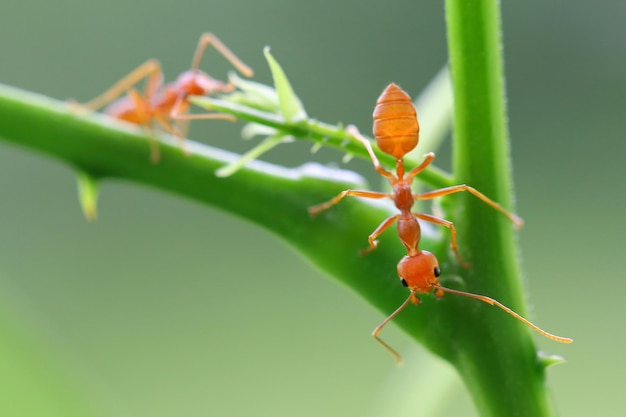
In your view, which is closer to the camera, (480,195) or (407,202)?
(480,195)

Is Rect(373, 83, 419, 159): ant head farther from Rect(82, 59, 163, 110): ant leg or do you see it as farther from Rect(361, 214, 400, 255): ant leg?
Rect(82, 59, 163, 110): ant leg

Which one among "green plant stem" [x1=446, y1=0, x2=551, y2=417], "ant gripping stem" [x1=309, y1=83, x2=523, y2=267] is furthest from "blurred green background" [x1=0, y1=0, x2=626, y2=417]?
"green plant stem" [x1=446, y1=0, x2=551, y2=417]

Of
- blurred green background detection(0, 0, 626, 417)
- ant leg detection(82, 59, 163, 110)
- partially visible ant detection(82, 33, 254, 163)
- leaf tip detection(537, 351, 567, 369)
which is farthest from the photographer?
blurred green background detection(0, 0, 626, 417)

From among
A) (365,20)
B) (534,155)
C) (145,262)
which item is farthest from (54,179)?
(534,155)

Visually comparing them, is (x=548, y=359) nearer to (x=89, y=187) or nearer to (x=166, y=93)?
(x=89, y=187)

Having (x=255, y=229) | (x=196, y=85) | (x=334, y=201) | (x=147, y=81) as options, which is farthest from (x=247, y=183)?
(x=255, y=229)
